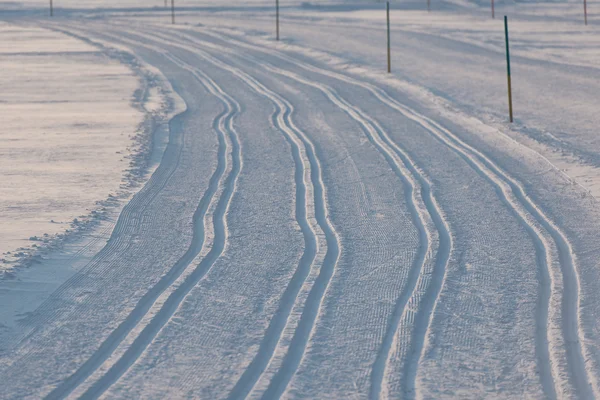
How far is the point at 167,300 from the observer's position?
19.7ft

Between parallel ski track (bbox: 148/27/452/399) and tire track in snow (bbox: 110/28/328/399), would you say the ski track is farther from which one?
parallel ski track (bbox: 148/27/452/399)

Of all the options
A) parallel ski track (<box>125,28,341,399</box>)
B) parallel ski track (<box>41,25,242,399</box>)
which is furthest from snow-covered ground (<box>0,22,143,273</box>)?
parallel ski track (<box>125,28,341,399</box>)

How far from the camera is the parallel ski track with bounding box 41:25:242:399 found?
15.7 ft

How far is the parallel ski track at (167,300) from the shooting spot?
479 centimetres

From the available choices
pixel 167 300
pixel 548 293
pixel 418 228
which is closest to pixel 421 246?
pixel 418 228

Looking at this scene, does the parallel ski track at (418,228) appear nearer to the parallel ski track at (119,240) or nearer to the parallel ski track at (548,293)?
the parallel ski track at (548,293)

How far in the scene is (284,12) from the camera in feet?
146

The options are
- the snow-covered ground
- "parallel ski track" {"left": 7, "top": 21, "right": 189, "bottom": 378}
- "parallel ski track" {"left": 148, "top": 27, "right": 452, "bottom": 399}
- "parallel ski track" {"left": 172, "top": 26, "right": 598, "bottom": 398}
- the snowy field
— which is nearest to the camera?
"parallel ski track" {"left": 172, "top": 26, "right": 598, "bottom": 398}

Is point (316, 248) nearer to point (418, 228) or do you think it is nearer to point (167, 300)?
point (418, 228)

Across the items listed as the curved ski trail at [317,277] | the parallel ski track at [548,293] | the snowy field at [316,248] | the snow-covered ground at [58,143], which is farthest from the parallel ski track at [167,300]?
the parallel ski track at [548,293]

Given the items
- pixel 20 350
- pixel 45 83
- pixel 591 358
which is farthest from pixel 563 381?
pixel 45 83

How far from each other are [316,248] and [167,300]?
5.41ft

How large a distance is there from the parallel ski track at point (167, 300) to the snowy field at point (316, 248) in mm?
25

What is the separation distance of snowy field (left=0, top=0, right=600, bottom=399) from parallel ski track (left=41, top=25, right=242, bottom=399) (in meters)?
0.02
